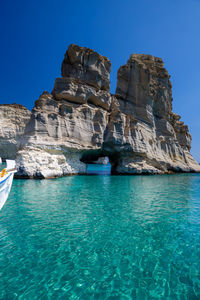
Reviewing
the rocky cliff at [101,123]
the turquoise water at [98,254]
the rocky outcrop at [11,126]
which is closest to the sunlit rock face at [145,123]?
the rocky cliff at [101,123]

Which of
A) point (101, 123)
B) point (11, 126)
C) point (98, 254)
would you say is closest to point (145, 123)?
point (101, 123)

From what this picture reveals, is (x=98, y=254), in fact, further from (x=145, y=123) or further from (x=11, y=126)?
(x=11, y=126)

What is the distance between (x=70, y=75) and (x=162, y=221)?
27.7m

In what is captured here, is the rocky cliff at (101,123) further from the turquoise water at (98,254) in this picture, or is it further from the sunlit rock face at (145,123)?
the turquoise water at (98,254)

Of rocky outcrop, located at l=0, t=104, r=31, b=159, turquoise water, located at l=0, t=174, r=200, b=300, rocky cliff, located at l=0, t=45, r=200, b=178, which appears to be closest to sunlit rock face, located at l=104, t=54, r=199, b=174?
rocky cliff, located at l=0, t=45, r=200, b=178

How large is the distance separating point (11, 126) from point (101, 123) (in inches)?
1131

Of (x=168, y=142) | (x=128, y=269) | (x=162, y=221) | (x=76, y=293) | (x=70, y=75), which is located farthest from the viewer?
(x=168, y=142)

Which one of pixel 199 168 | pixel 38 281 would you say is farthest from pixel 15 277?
pixel 199 168

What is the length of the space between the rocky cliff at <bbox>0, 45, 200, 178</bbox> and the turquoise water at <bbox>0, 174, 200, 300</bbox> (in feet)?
40.3

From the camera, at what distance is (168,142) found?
3534 cm

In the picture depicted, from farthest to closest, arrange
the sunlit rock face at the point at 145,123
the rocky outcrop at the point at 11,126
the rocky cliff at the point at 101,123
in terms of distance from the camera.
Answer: the rocky outcrop at the point at 11,126 → the sunlit rock face at the point at 145,123 → the rocky cliff at the point at 101,123

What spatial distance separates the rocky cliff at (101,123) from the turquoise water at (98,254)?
40.3 feet

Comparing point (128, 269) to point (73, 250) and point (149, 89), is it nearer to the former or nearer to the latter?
point (73, 250)

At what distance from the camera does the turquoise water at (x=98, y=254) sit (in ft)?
9.91
